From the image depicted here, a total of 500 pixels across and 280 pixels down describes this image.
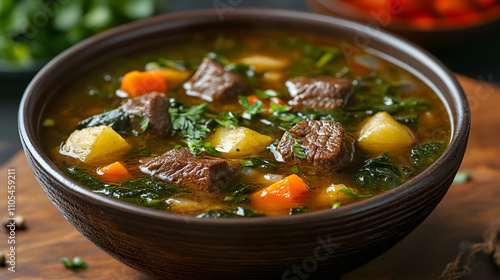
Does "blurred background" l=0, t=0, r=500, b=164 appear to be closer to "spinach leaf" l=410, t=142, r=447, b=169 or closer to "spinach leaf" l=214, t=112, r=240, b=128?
"spinach leaf" l=214, t=112, r=240, b=128

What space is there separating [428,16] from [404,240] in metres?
2.90

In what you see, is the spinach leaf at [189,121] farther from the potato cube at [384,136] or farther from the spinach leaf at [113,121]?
the potato cube at [384,136]

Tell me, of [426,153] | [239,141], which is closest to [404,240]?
[426,153]

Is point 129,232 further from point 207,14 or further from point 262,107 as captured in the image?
point 207,14

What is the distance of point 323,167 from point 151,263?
3.10ft

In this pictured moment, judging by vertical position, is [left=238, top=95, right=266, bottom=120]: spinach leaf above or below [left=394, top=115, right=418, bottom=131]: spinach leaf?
below

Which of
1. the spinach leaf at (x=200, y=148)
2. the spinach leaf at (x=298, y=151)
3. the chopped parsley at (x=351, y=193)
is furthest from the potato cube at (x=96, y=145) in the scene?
the chopped parsley at (x=351, y=193)

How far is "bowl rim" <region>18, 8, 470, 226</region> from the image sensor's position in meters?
2.32

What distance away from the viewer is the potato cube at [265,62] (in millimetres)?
3936

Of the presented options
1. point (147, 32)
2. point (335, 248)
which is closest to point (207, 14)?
point (147, 32)

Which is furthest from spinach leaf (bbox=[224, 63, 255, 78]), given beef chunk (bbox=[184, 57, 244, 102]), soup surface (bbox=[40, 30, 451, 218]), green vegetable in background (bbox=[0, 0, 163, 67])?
green vegetable in background (bbox=[0, 0, 163, 67])

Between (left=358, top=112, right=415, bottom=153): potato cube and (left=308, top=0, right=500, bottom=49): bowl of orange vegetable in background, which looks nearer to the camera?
(left=358, top=112, right=415, bottom=153): potato cube

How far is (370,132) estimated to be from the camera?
3.17m

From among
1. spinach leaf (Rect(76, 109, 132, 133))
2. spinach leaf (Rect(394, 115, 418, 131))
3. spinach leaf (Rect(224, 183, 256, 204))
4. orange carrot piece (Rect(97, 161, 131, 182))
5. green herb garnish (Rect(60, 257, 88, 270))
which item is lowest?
green herb garnish (Rect(60, 257, 88, 270))
